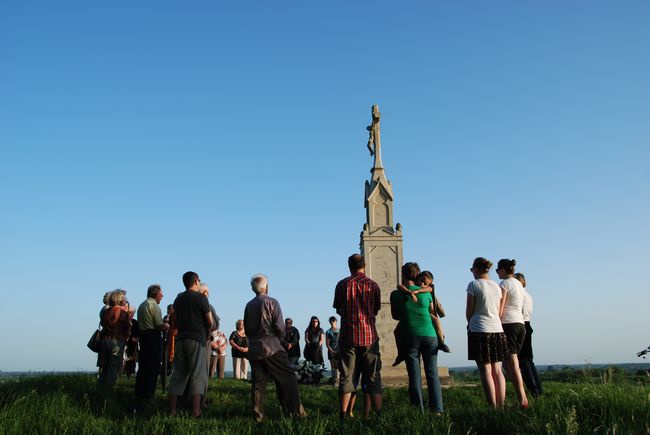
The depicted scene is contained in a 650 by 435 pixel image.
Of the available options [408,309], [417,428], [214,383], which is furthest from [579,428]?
[214,383]

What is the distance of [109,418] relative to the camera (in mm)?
7109

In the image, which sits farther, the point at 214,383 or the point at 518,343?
the point at 214,383

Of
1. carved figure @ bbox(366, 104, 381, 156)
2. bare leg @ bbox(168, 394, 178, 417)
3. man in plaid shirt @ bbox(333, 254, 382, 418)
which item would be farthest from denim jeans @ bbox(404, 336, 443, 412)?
carved figure @ bbox(366, 104, 381, 156)

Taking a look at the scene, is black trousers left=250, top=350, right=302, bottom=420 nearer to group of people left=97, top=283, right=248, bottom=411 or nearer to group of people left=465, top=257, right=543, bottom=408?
group of people left=97, top=283, right=248, bottom=411

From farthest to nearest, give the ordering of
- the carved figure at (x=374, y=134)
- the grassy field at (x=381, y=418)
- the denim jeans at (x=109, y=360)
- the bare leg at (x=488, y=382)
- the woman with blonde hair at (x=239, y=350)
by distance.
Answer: the carved figure at (x=374, y=134) → the woman with blonde hair at (x=239, y=350) → the denim jeans at (x=109, y=360) → the bare leg at (x=488, y=382) → the grassy field at (x=381, y=418)

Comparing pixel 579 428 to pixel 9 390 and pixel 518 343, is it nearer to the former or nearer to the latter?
pixel 518 343

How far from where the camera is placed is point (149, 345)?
907 cm

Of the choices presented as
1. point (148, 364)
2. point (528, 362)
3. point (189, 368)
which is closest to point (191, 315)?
point (189, 368)

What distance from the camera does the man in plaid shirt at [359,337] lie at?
6.96m

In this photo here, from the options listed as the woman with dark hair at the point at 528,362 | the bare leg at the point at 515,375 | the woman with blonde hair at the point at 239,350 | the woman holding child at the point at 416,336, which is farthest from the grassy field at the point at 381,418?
the woman with blonde hair at the point at 239,350

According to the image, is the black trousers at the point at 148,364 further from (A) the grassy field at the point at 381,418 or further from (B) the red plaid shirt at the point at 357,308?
(B) the red plaid shirt at the point at 357,308

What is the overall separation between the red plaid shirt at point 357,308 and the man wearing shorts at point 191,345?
183cm

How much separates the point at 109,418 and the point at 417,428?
4104mm

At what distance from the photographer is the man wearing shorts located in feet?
24.4
